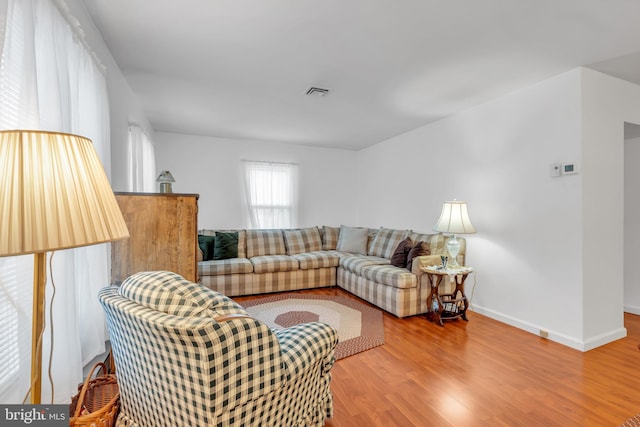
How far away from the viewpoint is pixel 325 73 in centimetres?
262

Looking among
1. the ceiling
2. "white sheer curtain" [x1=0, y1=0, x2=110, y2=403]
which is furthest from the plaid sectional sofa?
"white sheer curtain" [x1=0, y1=0, x2=110, y2=403]

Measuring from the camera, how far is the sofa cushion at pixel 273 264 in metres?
4.11

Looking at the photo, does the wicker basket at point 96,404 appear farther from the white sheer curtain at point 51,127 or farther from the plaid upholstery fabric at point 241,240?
the plaid upholstery fabric at point 241,240

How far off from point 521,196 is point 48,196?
3.57 m

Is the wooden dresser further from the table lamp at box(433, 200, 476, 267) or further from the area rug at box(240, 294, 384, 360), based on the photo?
the table lamp at box(433, 200, 476, 267)

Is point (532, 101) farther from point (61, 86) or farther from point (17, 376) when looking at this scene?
point (17, 376)

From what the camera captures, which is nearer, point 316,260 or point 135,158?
point 135,158

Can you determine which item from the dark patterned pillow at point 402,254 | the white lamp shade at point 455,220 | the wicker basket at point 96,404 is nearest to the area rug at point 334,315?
the dark patterned pillow at point 402,254

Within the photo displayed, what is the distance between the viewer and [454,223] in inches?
125

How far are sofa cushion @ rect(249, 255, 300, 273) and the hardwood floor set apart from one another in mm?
1912

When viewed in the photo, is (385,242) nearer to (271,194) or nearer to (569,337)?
(271,194)

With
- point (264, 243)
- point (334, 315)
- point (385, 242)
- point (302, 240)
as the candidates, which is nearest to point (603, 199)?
point (385, 242)

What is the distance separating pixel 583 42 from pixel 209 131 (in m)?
4.47

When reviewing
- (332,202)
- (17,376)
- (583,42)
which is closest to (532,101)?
(583,42)
